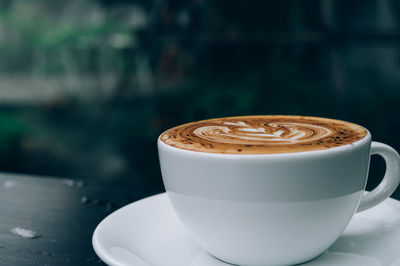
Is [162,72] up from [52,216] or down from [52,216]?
down

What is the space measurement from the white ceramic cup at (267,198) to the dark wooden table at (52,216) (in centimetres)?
14

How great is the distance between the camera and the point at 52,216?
58 cm

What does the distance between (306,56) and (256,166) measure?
6.13 feet

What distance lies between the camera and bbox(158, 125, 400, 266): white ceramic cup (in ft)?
1.12

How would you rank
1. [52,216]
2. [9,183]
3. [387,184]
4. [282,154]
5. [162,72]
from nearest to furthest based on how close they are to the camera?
[282,154] < [387,184] < [52,216] < [9,183] < [162,72]

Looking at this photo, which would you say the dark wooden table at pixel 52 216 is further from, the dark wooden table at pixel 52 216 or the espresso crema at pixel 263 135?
the espresso crema at pixel 263 135

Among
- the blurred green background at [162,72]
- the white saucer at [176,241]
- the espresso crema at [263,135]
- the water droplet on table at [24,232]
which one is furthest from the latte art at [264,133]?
Result: the blurred green background at [162,72]

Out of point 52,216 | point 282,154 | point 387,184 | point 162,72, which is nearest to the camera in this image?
point 282,154

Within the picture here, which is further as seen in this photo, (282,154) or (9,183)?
(9,183)

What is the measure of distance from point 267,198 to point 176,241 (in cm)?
14

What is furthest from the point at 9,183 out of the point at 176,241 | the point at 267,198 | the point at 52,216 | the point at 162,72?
the point at 162,72

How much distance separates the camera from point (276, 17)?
2148mm

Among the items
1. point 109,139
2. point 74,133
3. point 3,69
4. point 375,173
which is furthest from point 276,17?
point 3,69

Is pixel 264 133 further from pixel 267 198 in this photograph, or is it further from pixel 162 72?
pixel 162 72
